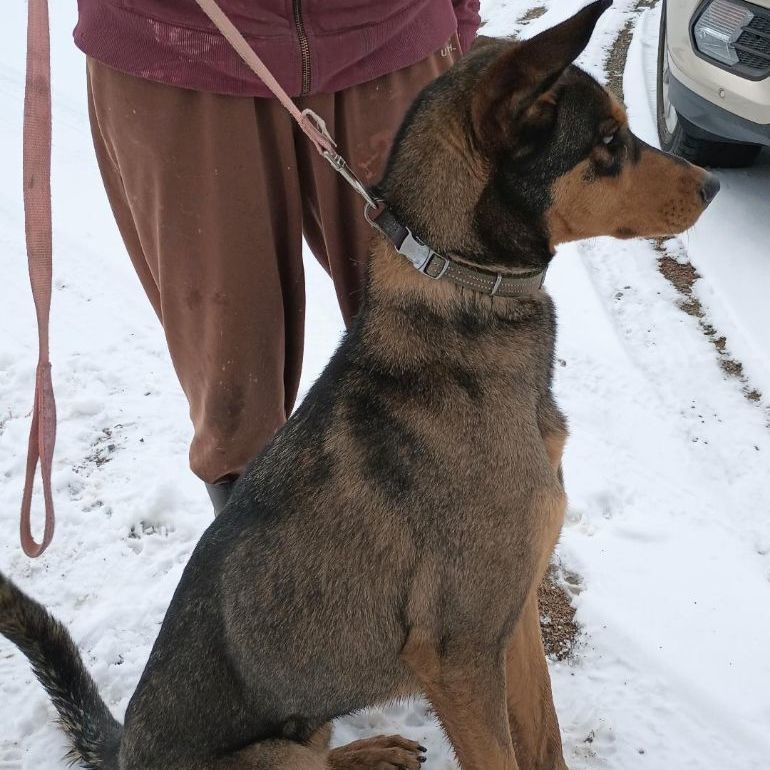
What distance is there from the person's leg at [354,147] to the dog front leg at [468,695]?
102cm

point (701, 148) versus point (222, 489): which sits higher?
point (701, 148)

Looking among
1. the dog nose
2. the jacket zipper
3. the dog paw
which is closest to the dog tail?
the dog paw

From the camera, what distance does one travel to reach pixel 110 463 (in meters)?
3.67

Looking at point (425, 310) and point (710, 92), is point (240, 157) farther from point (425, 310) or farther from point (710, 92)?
point (710, 92)

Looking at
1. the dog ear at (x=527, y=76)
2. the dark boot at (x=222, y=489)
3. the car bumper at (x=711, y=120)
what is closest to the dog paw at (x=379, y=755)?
the dark boot at (x=222, y=489)

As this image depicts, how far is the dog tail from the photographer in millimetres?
2051

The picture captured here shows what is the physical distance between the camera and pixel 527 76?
1.63 meters

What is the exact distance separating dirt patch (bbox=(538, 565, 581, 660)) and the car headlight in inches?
123

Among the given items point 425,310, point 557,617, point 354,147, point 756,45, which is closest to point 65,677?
point 425,310

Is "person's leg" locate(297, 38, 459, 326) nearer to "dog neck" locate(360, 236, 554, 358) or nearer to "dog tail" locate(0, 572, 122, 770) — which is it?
"dog neck" locate(360, 236, 554, 358)

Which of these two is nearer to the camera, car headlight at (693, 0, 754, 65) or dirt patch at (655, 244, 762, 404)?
dirt patch at (655, 244, 762, 404)

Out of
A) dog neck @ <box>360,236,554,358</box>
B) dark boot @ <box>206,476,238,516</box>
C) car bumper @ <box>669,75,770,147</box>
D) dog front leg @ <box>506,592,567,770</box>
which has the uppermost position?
dog neck @ <box>360,236,554,358</box>

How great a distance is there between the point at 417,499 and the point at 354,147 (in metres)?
1.16

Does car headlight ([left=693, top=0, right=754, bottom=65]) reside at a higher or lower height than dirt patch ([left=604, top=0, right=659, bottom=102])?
higher
